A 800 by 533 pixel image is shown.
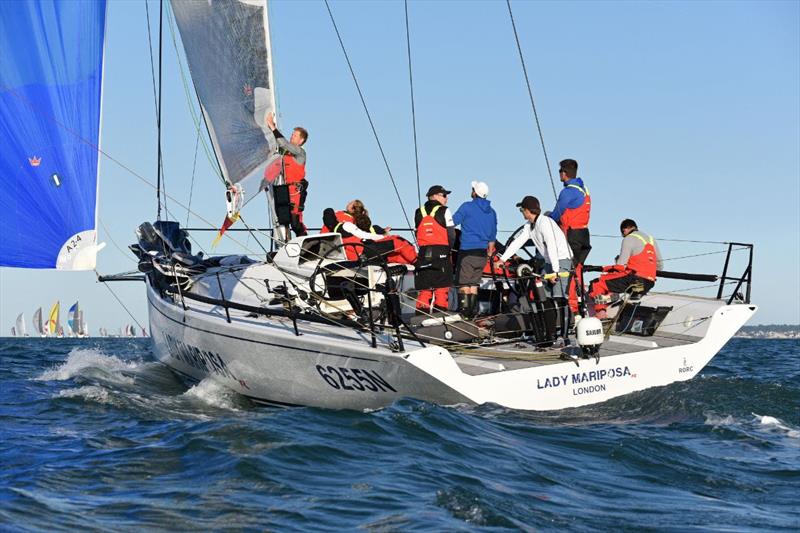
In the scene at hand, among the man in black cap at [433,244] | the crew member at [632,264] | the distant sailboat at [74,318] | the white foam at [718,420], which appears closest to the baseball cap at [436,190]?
the man in black cap at [433,244]

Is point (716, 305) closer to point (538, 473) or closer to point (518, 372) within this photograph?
point (518, 372)

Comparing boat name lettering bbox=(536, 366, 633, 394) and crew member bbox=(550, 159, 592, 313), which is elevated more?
crew member bbox=(550, 159, 592, 313)

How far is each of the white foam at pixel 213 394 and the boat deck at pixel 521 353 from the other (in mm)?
2127

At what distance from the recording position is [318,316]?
8.79 m

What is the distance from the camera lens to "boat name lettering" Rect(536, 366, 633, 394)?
830cm

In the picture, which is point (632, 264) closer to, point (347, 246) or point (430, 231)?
point (430, 231)

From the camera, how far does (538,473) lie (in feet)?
20.7

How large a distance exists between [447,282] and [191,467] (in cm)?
397

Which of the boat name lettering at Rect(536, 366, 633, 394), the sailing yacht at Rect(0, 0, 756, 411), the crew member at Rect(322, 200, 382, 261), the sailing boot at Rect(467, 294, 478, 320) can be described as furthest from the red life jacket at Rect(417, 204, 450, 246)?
the boat name lettering at Rect(536, 366, 633, 394)

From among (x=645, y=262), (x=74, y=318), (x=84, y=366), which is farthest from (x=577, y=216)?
(x=74, y=318)

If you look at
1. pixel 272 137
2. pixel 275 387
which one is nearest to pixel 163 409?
pixel 275 387

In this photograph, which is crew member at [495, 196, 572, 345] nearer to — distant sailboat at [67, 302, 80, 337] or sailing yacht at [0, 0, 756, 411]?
sailing yacht at [0, 0, 756, 411]

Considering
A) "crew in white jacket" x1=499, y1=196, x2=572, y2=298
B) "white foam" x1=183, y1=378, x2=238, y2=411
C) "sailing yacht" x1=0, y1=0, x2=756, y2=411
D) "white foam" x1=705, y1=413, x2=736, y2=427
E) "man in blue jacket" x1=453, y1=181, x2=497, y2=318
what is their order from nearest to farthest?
"sailing yacht" x1=0, y1=0, x2=756, y2=411
"white foam" x1=705, y1=413, x2=736, y2=427
"white foam" x1=183, y1=378, x2=238, y2=411
"crew in white jacket" x1=499, y1=196, x2=572, y2=298
"man in blue jacket" x1=453, y1=181, x2=497, y2=318

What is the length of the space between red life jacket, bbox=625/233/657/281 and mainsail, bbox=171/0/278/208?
4.14 metres
